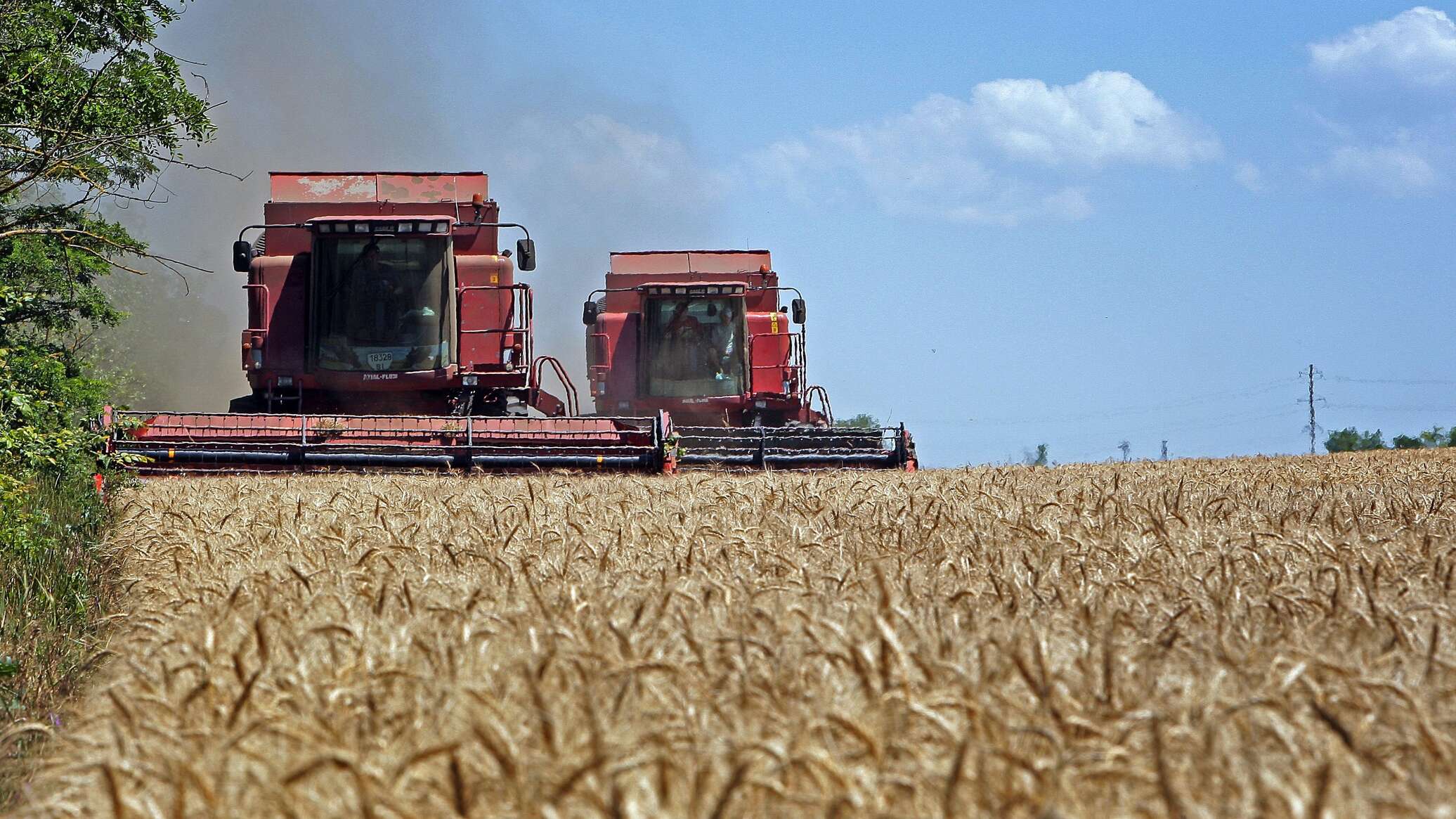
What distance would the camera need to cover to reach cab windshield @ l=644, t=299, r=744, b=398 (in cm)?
1920

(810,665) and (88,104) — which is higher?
(88,104)

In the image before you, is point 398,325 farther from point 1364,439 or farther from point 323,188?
point 1364,439

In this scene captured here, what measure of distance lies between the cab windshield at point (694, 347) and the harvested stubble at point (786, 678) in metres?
14.7

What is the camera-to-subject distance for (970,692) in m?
2.09

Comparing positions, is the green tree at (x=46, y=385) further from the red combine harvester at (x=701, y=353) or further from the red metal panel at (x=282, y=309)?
the red combine harvester at (x=701, y=353)

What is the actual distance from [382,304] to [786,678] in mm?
13233

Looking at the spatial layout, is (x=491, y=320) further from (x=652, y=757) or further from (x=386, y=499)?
(x=652, y=757)

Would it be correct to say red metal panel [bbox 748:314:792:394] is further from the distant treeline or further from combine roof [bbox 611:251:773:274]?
the distant treeline

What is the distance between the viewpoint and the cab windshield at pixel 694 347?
63.0 ft

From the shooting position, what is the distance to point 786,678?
2.29m

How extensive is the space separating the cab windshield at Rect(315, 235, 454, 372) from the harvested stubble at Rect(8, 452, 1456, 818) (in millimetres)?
10533

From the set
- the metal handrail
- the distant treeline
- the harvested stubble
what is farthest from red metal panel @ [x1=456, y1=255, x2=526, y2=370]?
the distant treeline

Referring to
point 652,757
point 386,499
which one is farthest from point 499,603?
point 386,499

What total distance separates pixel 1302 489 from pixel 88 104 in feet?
45.1
